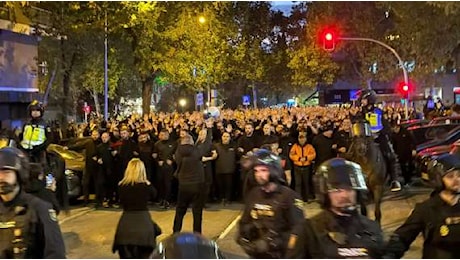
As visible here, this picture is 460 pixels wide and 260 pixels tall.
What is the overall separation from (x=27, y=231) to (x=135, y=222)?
11.6 feet

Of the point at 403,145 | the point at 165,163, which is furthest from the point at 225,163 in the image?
the point at 403,145

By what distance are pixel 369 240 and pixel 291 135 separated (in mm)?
11577

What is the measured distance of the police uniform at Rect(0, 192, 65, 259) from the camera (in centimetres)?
433

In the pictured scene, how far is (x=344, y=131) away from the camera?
49.5 feet

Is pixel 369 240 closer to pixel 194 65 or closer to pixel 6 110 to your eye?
pixel 6 110

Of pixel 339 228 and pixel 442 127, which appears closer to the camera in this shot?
pixel 339 228

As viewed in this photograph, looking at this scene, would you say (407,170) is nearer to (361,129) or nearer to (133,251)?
(361,129)

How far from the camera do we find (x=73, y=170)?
49.6 ft

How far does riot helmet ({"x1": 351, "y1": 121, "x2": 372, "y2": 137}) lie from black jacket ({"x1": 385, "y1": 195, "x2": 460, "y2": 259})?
6.09 m

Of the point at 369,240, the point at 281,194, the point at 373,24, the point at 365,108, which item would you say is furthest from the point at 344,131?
the point at 373,24

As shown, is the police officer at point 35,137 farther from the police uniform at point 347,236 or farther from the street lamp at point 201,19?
the street lamp at point 201,19

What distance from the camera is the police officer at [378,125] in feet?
36.3

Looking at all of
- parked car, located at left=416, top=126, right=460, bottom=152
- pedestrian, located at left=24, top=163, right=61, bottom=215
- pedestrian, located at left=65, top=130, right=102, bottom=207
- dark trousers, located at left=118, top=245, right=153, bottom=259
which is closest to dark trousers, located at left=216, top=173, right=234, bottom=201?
pedestrian, located at left=65, top=130, right=102, bottom=207

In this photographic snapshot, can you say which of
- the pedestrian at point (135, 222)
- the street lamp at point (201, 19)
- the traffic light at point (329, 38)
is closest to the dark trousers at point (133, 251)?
the pedestrian at point (135, 222)
